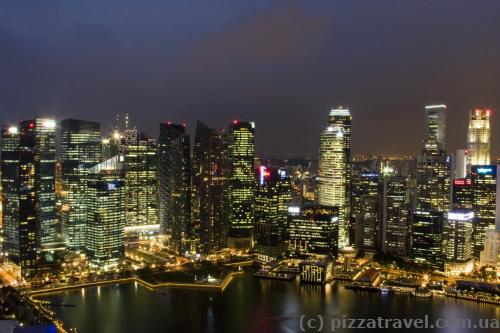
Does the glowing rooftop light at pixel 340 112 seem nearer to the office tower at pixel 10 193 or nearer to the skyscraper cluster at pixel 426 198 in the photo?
the skyscraper cluster at pixel 426 198

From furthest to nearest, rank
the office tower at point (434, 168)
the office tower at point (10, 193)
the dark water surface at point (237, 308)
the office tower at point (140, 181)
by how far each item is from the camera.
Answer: the office tower at point (140, 181) → the office tower at point (434, 168) → the office tower at point (10, 193) → the dark water surface at point (237, 308)

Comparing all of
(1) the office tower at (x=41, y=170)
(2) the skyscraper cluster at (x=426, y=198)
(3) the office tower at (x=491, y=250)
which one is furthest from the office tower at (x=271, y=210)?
(1) the office tower at (x=41, y=170)

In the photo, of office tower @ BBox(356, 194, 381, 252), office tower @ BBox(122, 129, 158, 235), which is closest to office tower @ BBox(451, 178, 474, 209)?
office tower @ BBox(356, 194, 381, 252)

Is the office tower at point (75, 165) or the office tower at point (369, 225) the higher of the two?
the office tower at point (75, 165)

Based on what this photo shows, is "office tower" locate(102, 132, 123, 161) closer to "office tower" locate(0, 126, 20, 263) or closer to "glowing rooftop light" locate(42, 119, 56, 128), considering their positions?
"glowing rooftop light" locate(42, 119, 56, 128)

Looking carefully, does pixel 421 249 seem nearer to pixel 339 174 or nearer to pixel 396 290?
pixel 396 290

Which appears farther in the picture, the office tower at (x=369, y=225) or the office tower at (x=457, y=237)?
the office tower at (x=369, y=225)

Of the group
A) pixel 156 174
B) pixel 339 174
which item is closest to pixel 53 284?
pixel 156 174
